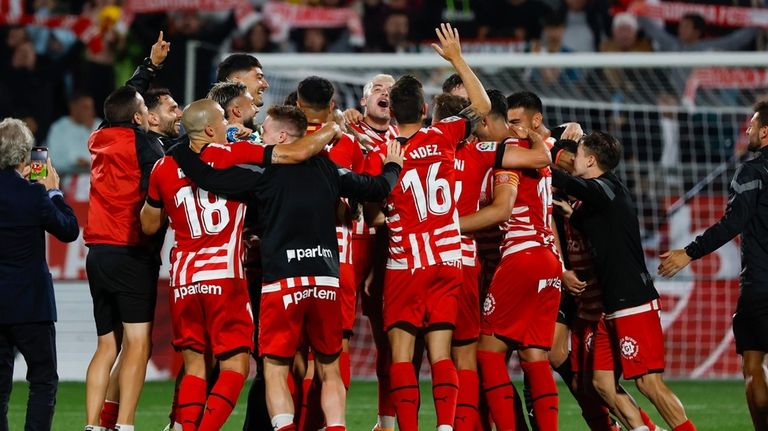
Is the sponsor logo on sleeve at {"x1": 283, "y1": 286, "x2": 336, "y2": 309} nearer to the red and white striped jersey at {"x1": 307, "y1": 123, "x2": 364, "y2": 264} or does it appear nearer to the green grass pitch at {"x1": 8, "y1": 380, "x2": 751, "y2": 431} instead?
the red and white striped jersey at {"x1": 307, "y1": 123, "x2": 364, "y2": 264}

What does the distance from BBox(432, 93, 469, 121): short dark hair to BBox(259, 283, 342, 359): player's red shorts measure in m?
1.48

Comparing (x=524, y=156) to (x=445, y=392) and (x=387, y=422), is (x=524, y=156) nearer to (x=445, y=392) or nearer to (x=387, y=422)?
(x=445, y=392)

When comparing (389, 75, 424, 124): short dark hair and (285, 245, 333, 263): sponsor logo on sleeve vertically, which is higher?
(389, 75, 424, 124): short dark hair

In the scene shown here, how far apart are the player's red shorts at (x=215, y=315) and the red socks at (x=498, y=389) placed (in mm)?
1462

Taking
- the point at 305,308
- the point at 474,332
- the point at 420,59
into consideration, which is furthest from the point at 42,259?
the point at 420,59

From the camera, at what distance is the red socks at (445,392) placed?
679 cm

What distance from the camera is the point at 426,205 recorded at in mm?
7043

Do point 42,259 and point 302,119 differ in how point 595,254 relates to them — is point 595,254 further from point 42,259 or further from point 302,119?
point 42,259

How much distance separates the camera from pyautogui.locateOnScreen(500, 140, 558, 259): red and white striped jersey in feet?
23.9

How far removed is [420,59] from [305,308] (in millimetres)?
5403

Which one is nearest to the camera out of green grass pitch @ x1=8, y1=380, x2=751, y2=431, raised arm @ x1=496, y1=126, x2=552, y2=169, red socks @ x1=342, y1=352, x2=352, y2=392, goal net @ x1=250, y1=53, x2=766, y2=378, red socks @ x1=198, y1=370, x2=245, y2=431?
red socks @ x1=198, y1=370, x2=245, y2=431

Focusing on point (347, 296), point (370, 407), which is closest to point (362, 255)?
point (347, 296)

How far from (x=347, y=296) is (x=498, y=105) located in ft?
5.01

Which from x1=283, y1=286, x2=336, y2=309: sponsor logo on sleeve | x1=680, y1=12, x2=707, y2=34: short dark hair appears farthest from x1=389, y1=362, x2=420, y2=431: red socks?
x1=680, y1=12, x2=707, y2=34: short dark hair
